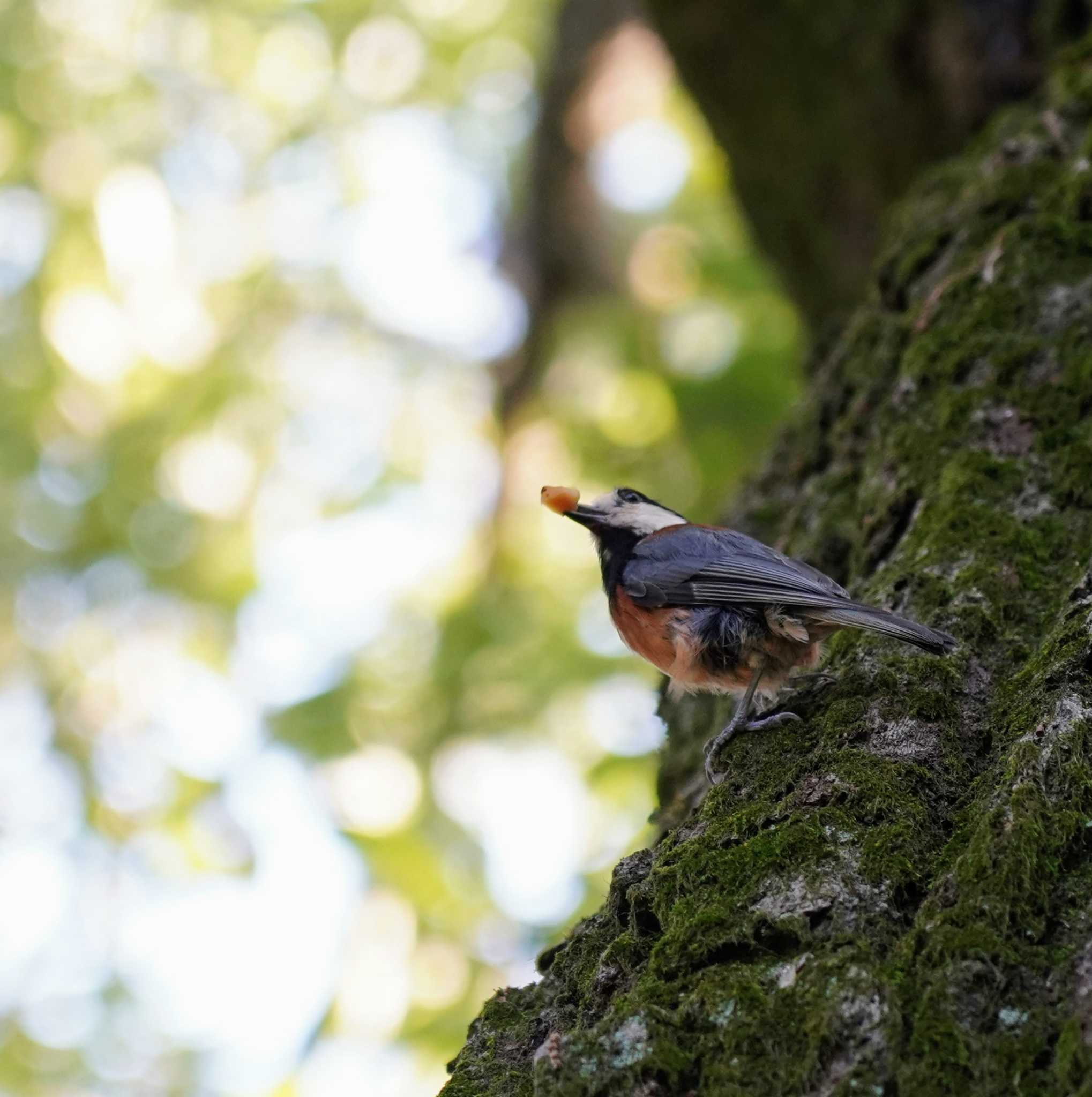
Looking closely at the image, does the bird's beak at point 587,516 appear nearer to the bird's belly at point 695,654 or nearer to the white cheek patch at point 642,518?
the white cheek patch at point 642,518

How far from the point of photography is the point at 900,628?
9.55 feet

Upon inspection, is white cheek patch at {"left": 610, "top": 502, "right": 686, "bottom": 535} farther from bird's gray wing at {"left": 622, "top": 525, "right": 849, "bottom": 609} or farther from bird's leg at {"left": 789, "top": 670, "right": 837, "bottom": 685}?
bird's leg at {"left": 789, "top": 670, "right": 837, "bottom": 685}

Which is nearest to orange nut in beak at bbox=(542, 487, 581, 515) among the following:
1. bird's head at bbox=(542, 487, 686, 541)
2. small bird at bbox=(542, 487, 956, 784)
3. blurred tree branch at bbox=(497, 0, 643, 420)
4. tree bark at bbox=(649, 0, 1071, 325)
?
bird's head at bbox=(542, 487, 686, 541)

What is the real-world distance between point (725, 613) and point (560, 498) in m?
1.10

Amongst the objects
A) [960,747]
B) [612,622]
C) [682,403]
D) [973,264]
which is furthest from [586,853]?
[960,747]

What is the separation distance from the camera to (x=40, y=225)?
8984 millimetres

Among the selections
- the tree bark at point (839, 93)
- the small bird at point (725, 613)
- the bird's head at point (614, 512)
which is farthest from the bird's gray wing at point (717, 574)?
the tree bark at point (839, 93)

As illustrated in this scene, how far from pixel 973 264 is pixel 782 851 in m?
2.55

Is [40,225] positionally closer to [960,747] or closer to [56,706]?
[56,706]

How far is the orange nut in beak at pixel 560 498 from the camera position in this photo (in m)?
4.67

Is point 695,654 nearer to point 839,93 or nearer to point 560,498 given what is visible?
point 560,498

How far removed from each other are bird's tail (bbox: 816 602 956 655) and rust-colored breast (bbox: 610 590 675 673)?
901mm

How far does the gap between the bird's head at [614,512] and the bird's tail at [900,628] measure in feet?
4.97

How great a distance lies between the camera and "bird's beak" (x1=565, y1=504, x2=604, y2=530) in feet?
15.9
